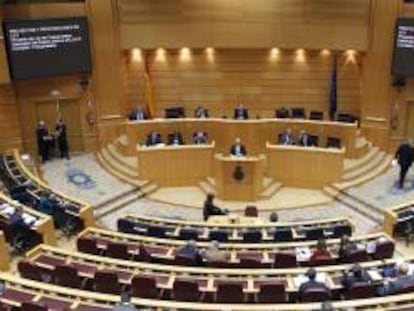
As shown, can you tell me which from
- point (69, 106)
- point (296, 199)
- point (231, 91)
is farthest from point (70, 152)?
point (296, 199)

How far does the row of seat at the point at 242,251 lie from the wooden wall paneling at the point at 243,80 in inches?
381

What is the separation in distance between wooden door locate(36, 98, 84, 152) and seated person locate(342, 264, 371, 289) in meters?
13.0

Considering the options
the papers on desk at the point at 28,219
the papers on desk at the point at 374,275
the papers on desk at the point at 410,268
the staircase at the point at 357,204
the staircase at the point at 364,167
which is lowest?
the staircase at the point at 357,204

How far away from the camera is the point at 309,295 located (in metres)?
10.0

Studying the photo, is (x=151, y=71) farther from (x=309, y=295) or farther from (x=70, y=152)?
(x=309, y=295)

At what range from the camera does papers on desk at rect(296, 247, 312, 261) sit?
11945mm

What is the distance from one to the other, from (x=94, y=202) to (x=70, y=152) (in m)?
4.54

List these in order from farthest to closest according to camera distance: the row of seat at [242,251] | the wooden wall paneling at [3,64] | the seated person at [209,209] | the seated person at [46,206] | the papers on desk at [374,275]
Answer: the wooden wall paneling at [3,64]
the seated person at [209,209]
the seated person at [46,206]
the row of seat at [242,251]
the papers on desk at [374,275]

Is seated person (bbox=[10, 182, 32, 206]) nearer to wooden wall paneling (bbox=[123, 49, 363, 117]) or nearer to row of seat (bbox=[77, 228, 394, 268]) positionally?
row of seat (bbox=[77, 228, 394, 268])

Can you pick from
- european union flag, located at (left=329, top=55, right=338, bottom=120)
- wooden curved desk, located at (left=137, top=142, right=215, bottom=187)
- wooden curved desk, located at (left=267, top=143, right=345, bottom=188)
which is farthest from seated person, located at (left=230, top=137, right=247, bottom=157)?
european union flag, located at (left=329, top=55, right=338, bottom=120)

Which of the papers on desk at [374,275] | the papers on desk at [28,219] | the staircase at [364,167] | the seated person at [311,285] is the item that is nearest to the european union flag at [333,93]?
the staircase at [364,167]

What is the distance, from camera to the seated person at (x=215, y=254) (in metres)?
11.8

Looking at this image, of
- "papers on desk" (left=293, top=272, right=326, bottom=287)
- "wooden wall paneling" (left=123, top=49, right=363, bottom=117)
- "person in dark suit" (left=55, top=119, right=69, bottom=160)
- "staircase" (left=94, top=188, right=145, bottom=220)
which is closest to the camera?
"papers on desk" (left=293, top=272, right=326, bottom=287)

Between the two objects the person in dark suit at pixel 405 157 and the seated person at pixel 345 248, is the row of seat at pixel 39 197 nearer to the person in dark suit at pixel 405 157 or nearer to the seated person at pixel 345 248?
the seated person at pixel 345 248
